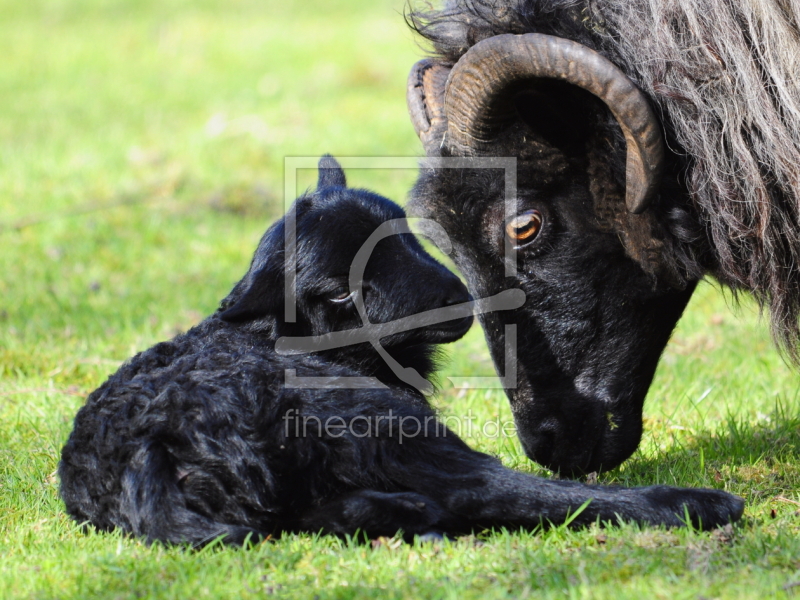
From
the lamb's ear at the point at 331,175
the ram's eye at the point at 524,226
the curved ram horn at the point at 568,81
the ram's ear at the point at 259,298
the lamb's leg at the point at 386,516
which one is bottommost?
the lamb's leg at the point at 386,516

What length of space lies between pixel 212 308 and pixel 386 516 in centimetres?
437

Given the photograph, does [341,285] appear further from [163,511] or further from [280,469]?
[163,511]

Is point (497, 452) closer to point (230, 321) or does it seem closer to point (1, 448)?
point (230, 321)

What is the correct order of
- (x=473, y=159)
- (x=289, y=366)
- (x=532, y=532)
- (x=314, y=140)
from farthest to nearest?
(x=314, y=140)
(x=473, y=159)
(x=289, y=366)
(x=532, y=532)

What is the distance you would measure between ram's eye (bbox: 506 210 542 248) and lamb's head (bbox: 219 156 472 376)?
54cm

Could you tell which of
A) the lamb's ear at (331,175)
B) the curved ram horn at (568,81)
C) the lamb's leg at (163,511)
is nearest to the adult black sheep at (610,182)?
the curved ram horn at (568,81)

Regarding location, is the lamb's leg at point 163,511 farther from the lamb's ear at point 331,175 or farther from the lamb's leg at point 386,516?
the lamb's ear at point 331,175

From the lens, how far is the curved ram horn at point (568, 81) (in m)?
3.87

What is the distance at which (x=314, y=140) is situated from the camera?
12.9 m

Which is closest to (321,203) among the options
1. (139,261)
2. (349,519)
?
(349,519)

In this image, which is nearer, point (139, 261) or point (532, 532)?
point (532, 532)

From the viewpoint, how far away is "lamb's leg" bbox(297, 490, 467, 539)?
123 inches

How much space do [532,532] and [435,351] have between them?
129 centimetres

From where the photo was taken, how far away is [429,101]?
15.4 feet
